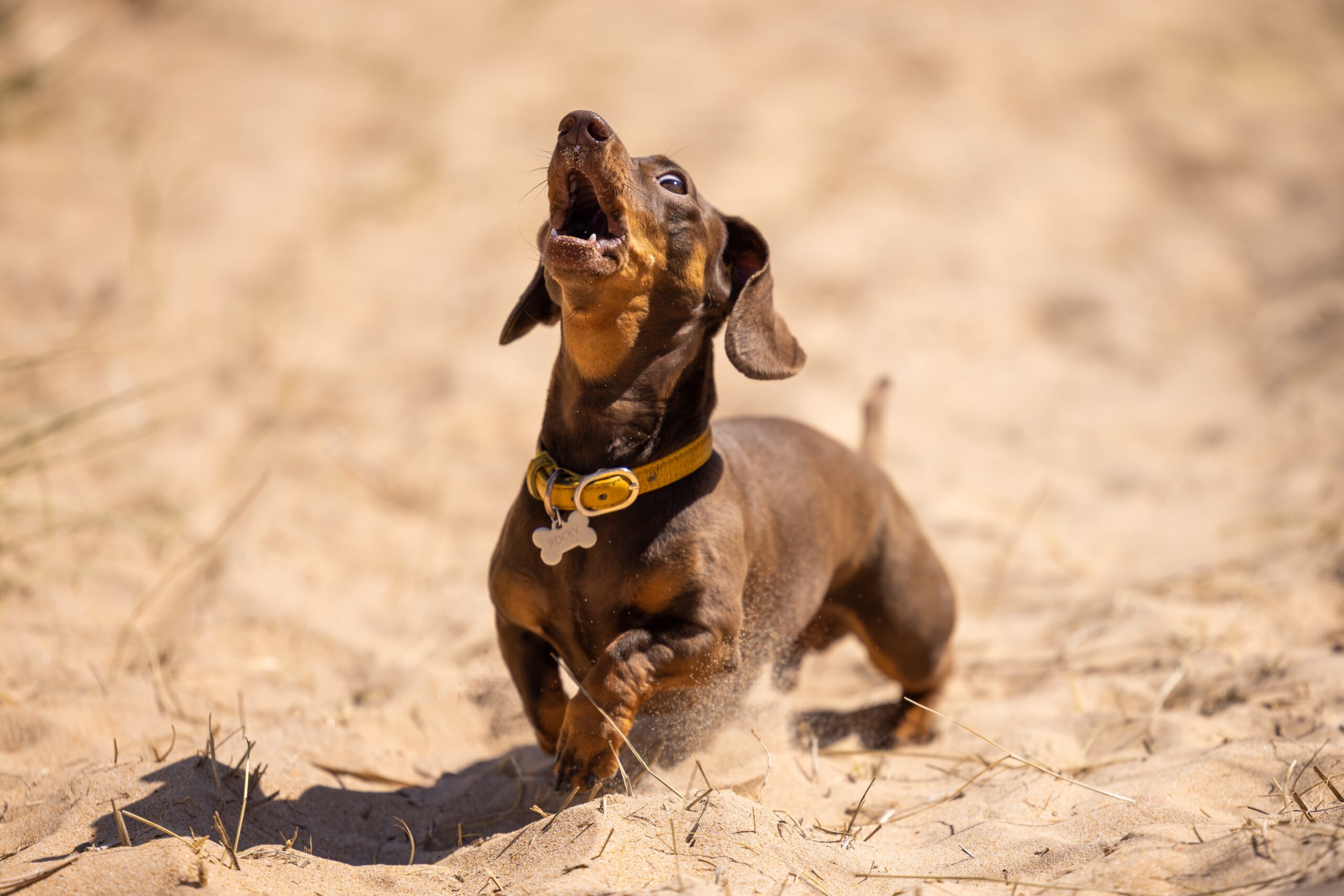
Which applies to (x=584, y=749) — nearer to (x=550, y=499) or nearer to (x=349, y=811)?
(x=550, y=499)

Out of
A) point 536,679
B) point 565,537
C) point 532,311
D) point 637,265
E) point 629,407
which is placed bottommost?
point 536,679

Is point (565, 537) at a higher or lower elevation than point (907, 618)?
higher

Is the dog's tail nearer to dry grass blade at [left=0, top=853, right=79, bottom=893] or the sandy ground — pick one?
the sandy ground

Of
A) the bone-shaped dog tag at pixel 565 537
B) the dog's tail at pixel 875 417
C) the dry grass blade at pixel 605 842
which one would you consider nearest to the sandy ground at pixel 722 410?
the dry grass blade at pixel 605 842

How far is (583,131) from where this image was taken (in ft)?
8.89

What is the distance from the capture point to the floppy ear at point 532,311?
3.29 m

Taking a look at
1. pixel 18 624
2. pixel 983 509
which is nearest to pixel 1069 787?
pixel 983 509

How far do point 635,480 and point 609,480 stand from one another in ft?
0.21

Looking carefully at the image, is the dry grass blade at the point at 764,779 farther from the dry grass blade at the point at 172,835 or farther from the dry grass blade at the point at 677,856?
the dry grass blade at the point at 172,835

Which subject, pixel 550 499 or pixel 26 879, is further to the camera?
pixel 550 499

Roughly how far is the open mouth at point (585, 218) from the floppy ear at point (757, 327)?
40 cm

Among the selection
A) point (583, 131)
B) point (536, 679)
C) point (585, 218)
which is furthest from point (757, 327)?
point (536, 679)

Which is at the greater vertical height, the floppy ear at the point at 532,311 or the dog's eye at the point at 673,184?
the dog's eye at the point at 673,184

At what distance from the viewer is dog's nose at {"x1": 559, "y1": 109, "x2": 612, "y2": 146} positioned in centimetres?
271
